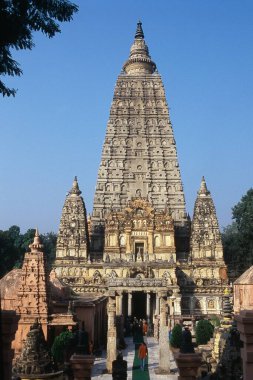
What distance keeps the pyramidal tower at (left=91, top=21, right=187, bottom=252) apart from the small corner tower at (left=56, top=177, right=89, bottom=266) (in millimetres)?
2017

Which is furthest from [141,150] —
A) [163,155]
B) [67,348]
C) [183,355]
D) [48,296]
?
[183,355]

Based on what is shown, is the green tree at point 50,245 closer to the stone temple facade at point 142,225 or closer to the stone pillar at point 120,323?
the stone temple facade at point 142,225

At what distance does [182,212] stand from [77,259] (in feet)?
44.1

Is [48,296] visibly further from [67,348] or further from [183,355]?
[183,355]

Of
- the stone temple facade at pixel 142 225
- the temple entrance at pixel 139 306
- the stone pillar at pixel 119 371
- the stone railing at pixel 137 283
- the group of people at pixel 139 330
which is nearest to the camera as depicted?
the stone pillar at pixel 119 371

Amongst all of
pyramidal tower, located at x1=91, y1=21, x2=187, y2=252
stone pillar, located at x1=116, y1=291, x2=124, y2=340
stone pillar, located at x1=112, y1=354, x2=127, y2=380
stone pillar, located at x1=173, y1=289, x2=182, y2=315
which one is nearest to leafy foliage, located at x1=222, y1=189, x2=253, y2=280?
pyramidal tower, located at x1=91, y1=21, x2=187, y2=252

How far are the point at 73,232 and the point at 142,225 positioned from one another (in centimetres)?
795

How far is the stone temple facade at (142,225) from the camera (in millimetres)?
51625

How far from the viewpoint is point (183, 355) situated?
1145 cm

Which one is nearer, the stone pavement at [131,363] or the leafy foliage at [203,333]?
the stone pavement at [131,363]

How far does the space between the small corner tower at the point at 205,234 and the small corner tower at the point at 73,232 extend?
39.8 ft

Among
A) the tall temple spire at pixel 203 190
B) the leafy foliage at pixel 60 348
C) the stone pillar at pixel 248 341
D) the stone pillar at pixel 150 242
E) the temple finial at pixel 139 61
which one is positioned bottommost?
the leafy foliage at pixel 60 348

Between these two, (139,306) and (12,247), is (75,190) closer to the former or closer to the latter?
(12,247)

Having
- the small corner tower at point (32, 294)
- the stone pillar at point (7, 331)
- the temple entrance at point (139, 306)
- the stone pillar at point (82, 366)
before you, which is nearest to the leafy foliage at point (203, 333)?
the small corner tower at point (32, 294)
